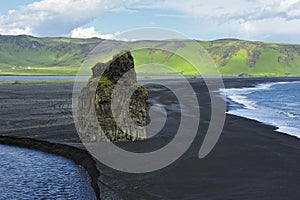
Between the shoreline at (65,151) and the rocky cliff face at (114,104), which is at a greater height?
the rocky cliff face at (114,104)

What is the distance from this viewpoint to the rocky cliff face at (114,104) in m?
→ 34.7

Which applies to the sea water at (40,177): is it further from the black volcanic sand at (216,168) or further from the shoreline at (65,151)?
the black volcanic sand at (216,168)

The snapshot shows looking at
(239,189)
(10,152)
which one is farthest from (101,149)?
(239,189)

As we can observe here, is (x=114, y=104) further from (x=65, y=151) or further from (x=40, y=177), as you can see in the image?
(x=40, y=177)

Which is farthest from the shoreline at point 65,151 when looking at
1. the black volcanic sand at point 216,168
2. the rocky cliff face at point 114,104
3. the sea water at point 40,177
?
the rocky cliff face at point 114,104

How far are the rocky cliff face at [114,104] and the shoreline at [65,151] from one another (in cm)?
357

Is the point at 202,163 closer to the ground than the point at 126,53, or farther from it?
closer to the ground

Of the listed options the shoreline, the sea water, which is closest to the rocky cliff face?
the shoreline

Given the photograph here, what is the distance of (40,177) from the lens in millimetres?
24375

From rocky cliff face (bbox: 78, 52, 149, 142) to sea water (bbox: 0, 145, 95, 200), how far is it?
6.02m

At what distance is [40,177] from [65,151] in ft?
21.1

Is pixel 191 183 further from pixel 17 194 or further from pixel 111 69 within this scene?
pixel 111 69

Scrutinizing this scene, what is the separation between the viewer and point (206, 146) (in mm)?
32625

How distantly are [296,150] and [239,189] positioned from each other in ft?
42.7
